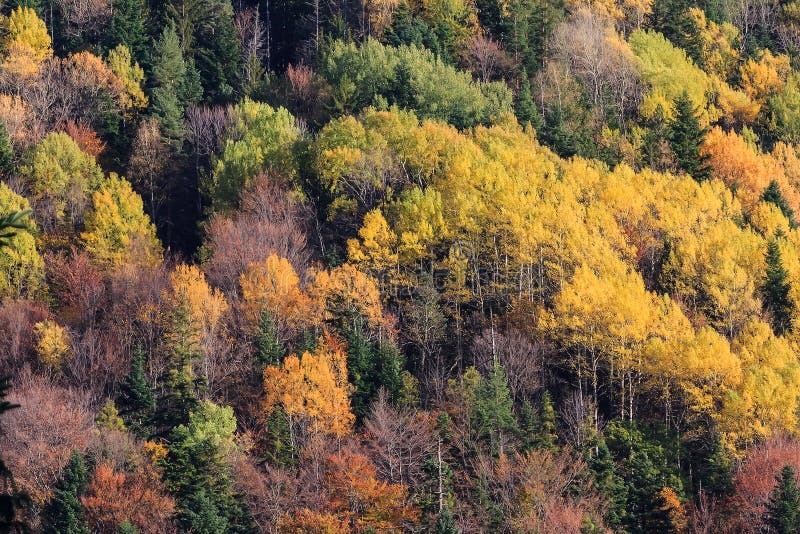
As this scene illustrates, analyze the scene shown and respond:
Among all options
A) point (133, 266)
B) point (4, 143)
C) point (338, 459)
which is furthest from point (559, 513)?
point (4, 143)

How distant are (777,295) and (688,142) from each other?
15048mm

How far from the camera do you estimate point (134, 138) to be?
80.9 meters

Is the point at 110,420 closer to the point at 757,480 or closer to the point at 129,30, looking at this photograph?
the point at 757,480

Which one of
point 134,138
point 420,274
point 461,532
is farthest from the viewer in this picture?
point 134,138

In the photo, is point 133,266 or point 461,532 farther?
point 133,266

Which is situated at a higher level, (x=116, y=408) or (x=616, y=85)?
(x=616, y=85)

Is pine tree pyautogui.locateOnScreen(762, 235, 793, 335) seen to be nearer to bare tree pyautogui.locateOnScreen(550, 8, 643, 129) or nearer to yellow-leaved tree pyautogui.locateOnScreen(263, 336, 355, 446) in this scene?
bare tree pyautogui.locateOnScreen(550, 8, 643, 129)

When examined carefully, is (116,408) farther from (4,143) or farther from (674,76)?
(674,76)

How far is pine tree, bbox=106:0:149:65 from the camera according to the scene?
3494 inches

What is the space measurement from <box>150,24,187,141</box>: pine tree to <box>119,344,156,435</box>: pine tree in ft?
81.4

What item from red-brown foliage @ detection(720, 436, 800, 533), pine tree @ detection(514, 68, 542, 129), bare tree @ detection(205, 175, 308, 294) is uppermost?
pine tree @ detection(514, 68, 542, 129)

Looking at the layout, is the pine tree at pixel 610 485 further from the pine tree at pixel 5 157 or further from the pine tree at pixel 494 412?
the pine tree at pixel 5 157

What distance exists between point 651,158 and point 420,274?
19.5 m

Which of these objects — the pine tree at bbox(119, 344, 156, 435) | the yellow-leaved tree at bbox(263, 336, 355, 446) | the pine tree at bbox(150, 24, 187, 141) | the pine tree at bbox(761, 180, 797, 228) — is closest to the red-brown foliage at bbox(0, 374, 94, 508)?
the pine tree at bbox(119, 344, 156, 435)
